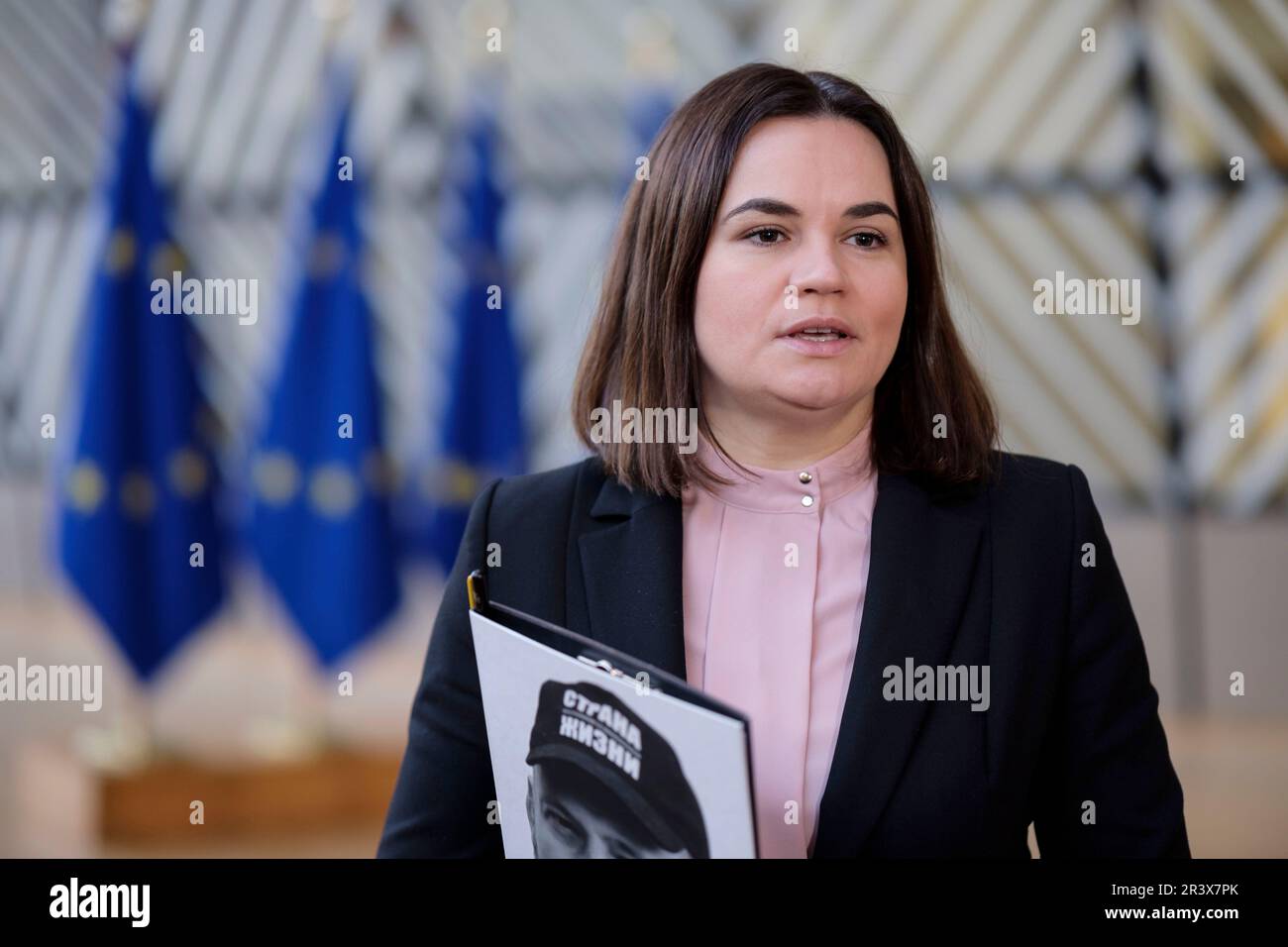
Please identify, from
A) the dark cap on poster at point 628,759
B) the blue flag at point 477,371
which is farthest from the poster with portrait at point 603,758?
the blue flag at point 477,371

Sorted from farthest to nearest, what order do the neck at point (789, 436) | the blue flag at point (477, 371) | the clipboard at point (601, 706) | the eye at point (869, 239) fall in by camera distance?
the blue flag at point (477, 371) < the neck at point (789, 436) < the eye at point (869, 239) < the clipboard at point (601, 706)

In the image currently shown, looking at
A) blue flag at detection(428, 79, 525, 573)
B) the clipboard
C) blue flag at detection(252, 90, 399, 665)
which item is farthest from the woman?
blue flag at detection(428, 79, 525, 573)

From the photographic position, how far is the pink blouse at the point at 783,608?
1.52m

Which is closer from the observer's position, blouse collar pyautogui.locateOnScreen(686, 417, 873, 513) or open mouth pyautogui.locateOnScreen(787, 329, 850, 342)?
open mouth pyautogui.locateOnScreen(787, 329, 850, 342)

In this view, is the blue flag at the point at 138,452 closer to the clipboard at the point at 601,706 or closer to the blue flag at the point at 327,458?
the blue flag at the point at 327,458

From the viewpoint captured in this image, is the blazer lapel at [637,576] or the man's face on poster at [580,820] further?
the blazer lapel at [637,576]

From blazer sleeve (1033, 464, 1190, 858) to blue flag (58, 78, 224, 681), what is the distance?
4.06m

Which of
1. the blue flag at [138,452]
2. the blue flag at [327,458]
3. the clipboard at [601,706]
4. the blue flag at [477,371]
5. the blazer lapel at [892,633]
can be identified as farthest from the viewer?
the blue flag at [477,371]

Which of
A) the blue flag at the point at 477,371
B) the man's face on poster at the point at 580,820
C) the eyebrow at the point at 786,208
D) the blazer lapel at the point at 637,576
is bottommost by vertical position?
the man's face on poster at the point at 580,820

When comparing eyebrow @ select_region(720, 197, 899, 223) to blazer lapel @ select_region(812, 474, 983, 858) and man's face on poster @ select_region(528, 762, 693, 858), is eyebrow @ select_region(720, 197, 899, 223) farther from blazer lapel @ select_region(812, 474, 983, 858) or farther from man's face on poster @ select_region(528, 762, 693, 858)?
man's face on poster @ select_region(528, 762, 693, 858)

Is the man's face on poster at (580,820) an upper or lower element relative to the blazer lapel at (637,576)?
lower

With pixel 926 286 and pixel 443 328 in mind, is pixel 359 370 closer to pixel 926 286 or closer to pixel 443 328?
pixel 443 328

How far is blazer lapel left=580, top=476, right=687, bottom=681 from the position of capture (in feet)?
5.17
